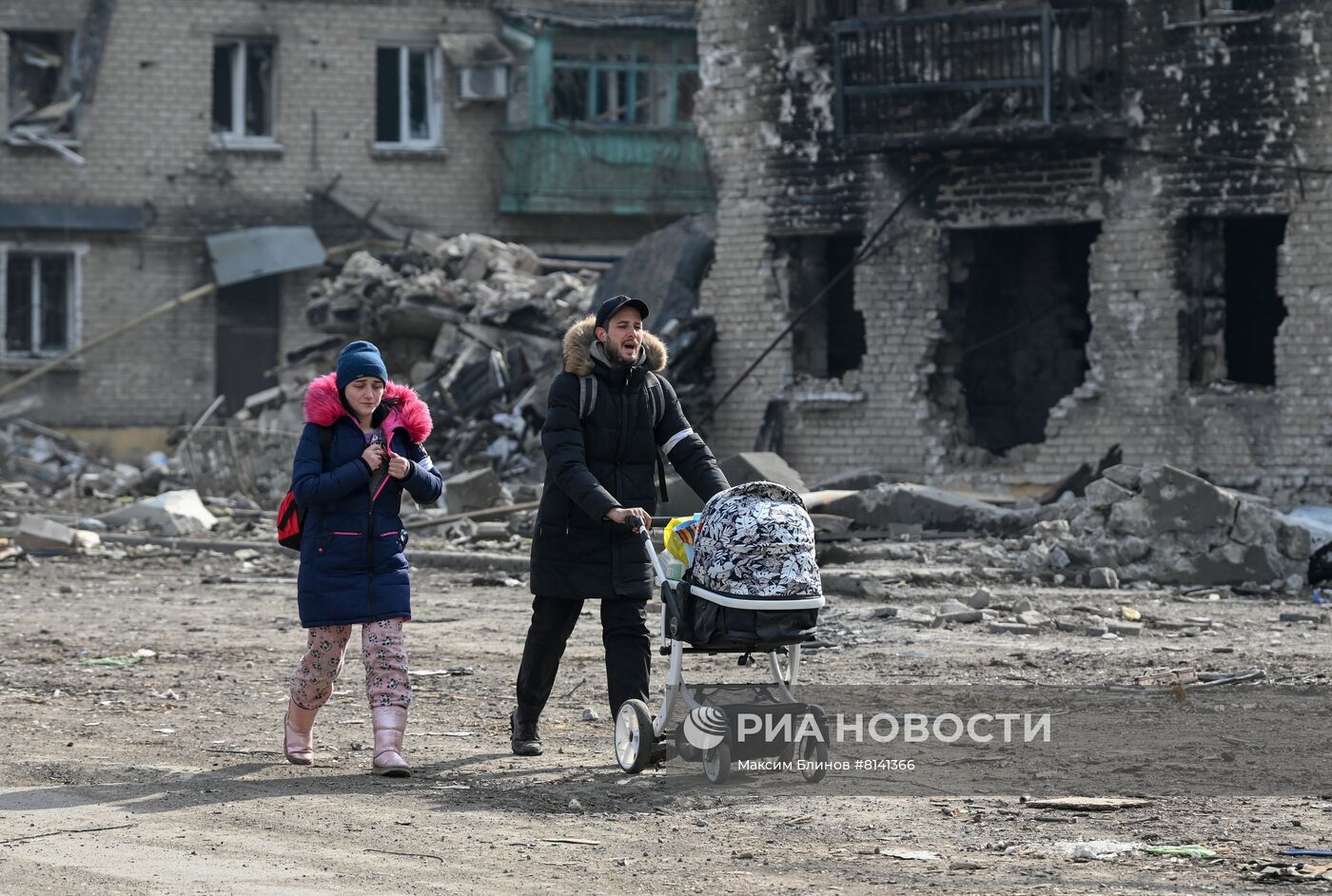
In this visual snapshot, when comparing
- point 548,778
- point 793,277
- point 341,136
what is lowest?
point 548,778

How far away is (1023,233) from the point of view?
20.8m

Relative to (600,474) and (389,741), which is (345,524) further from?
(600,474)

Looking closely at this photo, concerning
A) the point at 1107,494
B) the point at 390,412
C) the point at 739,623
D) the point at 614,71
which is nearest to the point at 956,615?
the point at 1107,494

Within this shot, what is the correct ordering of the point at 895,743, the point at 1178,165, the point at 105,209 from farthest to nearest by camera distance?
the point at 105,209 < the point at 1178,165 < the point at 895,743

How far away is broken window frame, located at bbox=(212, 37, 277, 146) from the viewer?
29625 mm

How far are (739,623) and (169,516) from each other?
1305 cm

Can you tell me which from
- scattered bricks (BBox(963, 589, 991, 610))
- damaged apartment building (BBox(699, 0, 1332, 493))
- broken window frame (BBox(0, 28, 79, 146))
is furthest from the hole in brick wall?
broken window frame (BBox(0, 28, 79, 146))

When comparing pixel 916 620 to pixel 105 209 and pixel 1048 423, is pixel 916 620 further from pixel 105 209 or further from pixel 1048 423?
pixel 105 209

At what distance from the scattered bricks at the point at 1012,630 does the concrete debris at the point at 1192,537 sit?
256 cm

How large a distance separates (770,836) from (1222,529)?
346 inches

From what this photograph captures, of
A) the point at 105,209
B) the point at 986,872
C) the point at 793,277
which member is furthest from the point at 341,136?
the point at 986,872

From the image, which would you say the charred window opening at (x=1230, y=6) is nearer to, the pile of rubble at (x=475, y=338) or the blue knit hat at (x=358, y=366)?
the pile of rubble at (x=475, y=338)

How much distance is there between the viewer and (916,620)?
11789 mm

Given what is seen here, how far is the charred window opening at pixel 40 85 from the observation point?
2922 centimetres
